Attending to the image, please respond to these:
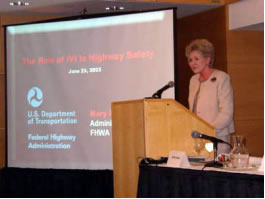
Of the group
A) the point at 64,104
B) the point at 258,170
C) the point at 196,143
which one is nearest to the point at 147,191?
the point at 196,143

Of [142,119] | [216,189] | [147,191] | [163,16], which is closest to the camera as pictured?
[216,189]

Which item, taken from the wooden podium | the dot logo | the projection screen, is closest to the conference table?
the wooden podium

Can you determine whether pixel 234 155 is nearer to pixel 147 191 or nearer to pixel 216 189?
pixel 216 189

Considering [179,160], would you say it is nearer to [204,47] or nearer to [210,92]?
[210,92]

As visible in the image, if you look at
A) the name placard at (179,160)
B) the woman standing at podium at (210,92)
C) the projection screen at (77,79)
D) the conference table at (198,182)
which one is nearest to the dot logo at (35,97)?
the projection screen at (77,79)

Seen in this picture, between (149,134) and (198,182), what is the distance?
2.45 feet

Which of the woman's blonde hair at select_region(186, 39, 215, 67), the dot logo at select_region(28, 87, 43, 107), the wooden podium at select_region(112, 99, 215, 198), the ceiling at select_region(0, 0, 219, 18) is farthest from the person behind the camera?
the ceiling at select_region(0, 0, 219, 18)

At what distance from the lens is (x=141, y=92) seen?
17.9 feet

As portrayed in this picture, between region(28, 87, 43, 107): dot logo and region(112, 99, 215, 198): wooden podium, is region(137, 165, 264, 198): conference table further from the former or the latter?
region(28, 87, 43, 107): dot logo

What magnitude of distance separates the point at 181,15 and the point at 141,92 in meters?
2.69

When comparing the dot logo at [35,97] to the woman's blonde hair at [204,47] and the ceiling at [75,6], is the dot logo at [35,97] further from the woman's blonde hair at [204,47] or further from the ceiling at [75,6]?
the woman's blonde hair at [204,47]

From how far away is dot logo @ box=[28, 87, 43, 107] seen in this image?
19.2 feet

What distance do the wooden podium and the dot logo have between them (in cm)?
225

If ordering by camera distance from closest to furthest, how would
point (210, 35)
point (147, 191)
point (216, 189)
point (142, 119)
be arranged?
point (216, 189)
point (147, 191)
point (142, 119)
point (210, 35)
